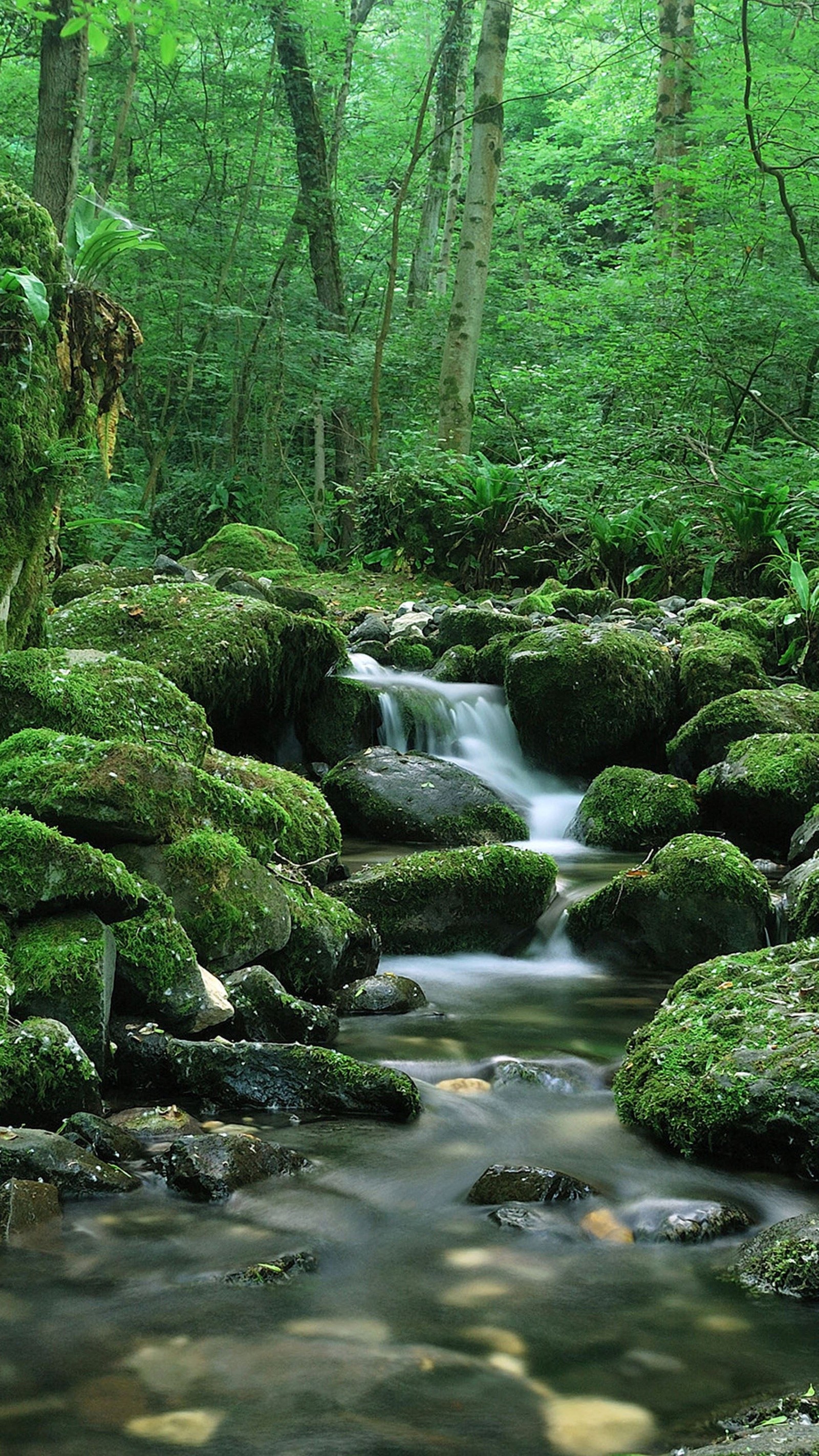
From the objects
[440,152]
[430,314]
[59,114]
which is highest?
[440,152]

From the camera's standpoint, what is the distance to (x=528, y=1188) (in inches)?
119

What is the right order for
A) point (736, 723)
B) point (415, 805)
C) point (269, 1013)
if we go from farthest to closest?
point (736, 723) < point (415, 805) < point (269, 1013)

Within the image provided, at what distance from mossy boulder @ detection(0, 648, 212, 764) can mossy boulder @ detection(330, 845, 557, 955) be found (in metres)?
1.03

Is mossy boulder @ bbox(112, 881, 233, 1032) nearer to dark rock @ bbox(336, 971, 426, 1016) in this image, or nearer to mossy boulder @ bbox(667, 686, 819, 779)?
dark rock @ bbox(336, 971, 426, 1016)

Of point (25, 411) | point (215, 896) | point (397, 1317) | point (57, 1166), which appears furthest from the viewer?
point (25, 411)

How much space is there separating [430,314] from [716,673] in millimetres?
11764

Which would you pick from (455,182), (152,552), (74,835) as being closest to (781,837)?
(74,835)

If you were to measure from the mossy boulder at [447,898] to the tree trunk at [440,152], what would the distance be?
44.7 feet

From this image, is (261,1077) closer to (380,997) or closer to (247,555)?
(380,997)

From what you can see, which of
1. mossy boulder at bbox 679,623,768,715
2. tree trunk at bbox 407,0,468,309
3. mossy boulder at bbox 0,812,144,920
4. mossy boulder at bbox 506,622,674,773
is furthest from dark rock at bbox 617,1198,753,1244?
tree trunk at bbox 407,0,468,309

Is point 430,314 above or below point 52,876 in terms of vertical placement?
above

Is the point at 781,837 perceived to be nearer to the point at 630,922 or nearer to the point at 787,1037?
the point at 630,922

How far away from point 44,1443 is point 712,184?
15.5m

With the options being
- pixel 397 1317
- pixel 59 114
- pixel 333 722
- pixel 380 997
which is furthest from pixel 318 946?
pixel 59 114
